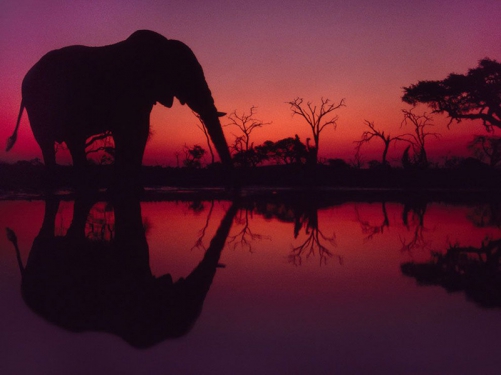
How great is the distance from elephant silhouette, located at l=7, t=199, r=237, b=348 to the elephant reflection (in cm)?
127

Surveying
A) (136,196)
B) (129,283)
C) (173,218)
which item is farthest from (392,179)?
(129,283)

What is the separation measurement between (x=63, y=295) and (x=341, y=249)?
82.4 inches

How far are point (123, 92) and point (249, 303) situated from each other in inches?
272

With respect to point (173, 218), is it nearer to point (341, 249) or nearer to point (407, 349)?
point (341, 249)

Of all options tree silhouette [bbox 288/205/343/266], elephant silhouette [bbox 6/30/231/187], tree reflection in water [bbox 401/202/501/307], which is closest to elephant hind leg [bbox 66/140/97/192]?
elephant silhouette [bbox 6/30/231/187]

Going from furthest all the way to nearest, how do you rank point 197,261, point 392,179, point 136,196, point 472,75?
1. point 392,179
2. point 472,75
3. point 136,196
4. point 197,261

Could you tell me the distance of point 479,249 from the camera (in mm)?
3414

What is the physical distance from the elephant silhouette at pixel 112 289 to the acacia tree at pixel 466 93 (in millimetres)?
14157

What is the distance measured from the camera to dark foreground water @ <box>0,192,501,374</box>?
5.11 ft

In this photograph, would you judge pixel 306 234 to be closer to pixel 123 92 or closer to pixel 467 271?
pixel 467 271

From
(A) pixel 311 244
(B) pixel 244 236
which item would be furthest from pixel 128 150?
(A) pixel 311 244

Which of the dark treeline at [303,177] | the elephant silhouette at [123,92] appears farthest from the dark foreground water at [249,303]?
the dark treeline at [303,177]

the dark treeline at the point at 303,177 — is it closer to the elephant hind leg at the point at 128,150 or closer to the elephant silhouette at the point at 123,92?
the elephant silhouette at the point at 123,92

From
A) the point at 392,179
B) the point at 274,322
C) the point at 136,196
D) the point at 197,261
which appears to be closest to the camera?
the point at 274,322
